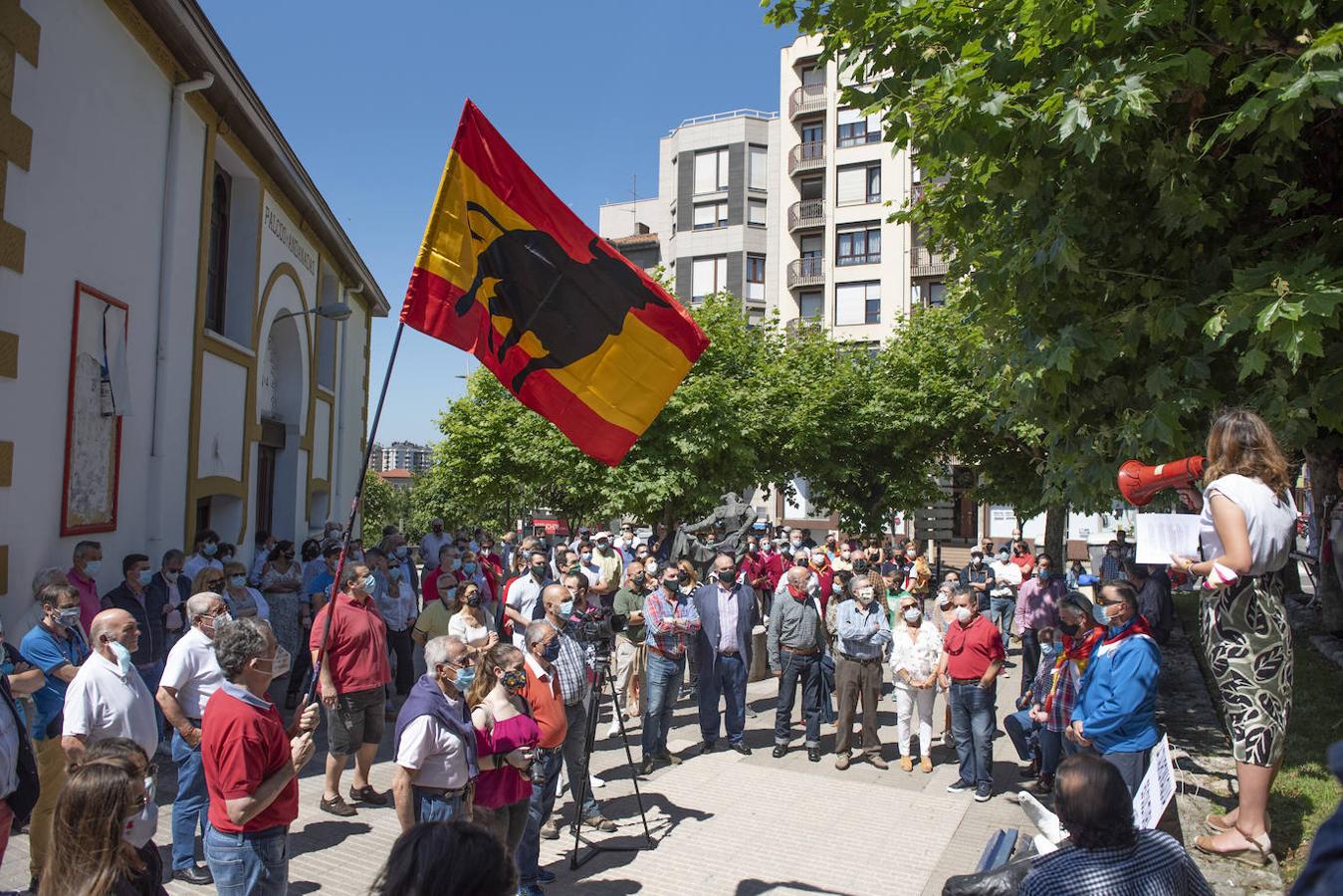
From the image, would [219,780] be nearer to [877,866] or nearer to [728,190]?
[877,866]

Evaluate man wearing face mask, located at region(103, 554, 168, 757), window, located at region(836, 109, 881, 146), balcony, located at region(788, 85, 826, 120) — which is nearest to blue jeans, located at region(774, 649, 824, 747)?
man wearing face mask, located at region(103, 554, 168, 757)

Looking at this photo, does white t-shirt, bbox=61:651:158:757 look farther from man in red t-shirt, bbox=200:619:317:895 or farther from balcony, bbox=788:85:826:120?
balcony, bbox=788:85:826:120

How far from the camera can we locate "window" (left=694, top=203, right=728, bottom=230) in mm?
48906

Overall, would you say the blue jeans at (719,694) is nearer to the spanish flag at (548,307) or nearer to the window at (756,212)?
the spanish flag at (548,307)

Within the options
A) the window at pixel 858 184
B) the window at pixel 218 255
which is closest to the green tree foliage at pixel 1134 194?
the window at pixel 218 255

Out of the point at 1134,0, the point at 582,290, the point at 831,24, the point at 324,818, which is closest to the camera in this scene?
the point at 1134,0

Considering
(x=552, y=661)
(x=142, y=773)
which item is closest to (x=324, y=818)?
(x=552, y=661)

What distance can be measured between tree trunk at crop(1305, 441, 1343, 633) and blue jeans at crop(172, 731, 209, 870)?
9.88 meters

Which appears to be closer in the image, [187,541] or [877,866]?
[877,866]

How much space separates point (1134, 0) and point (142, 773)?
259 inches

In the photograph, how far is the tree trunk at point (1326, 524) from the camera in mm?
9562

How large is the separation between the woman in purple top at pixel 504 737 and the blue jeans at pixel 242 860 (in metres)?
1.32

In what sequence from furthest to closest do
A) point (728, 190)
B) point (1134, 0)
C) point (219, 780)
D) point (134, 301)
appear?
1. point (728, 190)
2. point (134, 301)
3. point (1134, 0)
4. point (219, 780)

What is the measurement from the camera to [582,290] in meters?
6.40
